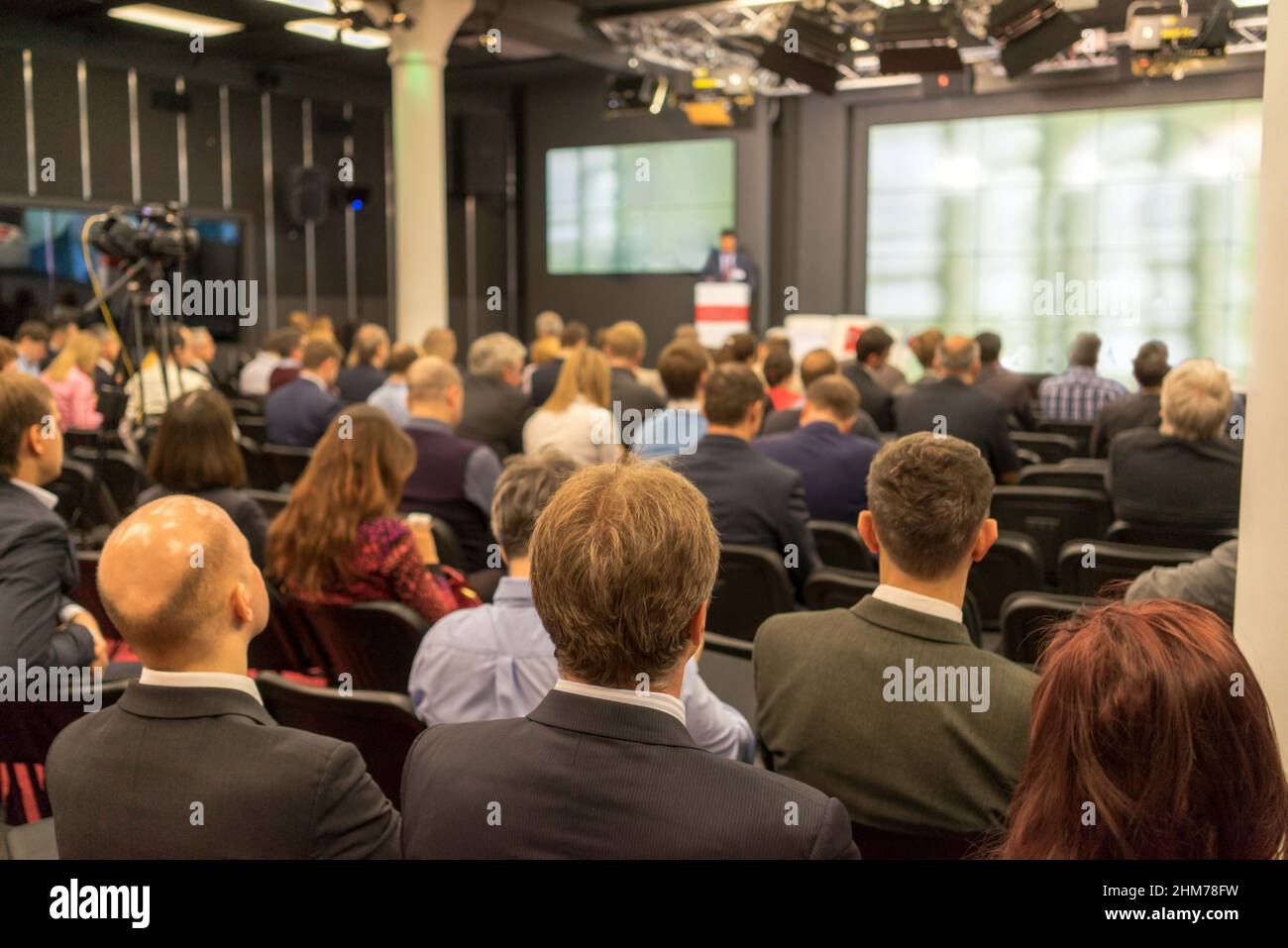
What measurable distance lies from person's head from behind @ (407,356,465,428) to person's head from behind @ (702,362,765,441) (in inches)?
45.3

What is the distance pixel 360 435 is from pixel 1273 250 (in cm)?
224

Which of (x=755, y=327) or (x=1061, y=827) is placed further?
(x=755, y=327)

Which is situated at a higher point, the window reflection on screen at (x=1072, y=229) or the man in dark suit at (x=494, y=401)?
the window reflection on screen at (x=1072, y=229)

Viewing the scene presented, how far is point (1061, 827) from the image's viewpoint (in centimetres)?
121

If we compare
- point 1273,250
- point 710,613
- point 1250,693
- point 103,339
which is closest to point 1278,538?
point 1273,250

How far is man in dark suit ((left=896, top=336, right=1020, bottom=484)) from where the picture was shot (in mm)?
5504

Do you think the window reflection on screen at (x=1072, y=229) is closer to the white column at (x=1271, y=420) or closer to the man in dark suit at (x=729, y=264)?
the man in dark suit at (x=729, y=264)

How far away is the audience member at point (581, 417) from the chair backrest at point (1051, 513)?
6.12 feet

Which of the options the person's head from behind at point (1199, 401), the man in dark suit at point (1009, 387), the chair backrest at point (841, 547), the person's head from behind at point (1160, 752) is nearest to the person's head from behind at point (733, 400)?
the chair backrest at point (841, 547)

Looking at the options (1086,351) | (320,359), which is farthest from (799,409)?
(1086,351)

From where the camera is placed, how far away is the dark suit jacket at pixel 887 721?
184 centimetres

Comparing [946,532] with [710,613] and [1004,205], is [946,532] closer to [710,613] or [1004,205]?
[710,613]

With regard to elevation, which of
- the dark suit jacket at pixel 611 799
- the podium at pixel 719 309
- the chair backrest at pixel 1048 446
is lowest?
the chair backrest at pixel 1048 446

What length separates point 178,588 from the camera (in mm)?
1625
